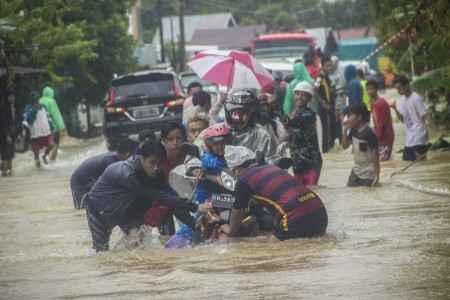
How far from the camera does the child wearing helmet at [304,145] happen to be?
1639 cm

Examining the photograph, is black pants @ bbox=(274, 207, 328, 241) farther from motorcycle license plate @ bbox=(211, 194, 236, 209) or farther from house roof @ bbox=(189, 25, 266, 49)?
house roof @ bbox=(189, 25, 266, 49)

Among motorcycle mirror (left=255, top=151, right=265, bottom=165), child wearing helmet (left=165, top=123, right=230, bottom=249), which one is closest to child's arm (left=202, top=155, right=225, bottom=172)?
child wearing helmet (left=165, top=123, right=230, bottom=249)

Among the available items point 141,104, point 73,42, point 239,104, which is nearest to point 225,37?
point 73,42

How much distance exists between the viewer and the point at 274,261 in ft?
36.2

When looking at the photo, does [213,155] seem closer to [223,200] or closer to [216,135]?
[216,135]

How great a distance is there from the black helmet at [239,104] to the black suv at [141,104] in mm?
15789

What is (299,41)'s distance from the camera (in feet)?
168

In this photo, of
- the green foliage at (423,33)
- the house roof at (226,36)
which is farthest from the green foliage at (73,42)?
the house roof at (226,36)

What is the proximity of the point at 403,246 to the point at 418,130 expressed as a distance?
9.19 m

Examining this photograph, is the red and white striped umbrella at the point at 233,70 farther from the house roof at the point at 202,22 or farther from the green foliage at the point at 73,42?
the house roof at the point at 202,22

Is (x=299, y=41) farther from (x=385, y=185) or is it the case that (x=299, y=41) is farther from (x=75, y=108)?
(x=385, y=185)

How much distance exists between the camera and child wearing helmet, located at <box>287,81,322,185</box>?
1639cm

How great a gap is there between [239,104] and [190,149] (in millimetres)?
860

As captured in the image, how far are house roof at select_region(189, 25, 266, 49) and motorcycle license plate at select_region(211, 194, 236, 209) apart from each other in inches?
2829
